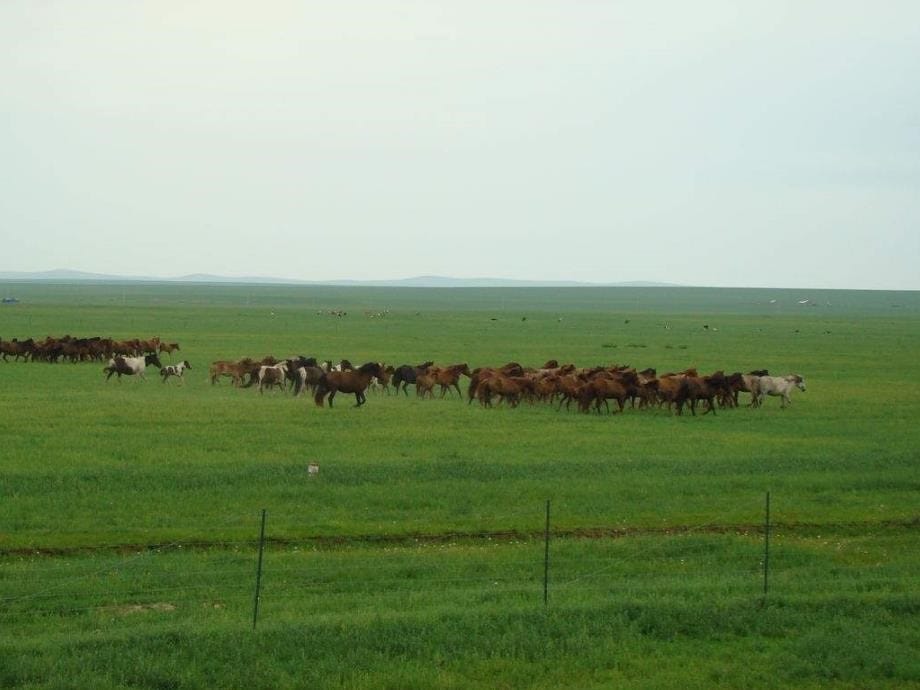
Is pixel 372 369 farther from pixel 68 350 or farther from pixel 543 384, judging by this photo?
pixel 68 350

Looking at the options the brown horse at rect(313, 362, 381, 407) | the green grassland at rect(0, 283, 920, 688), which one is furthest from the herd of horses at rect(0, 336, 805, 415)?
the green grassland at rect(0, 283, 920, 688)

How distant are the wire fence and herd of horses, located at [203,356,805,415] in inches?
577

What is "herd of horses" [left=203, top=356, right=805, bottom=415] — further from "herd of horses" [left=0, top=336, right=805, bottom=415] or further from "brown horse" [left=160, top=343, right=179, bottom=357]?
"brown horse" [left=160, top=343, right=179, bottom=357]

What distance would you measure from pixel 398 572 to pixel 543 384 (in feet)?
60.8

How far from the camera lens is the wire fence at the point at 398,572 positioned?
12.4 meters

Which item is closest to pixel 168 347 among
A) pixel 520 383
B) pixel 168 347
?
pixel 168 347

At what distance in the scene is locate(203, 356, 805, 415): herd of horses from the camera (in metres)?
31.2

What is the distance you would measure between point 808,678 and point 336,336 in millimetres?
57663

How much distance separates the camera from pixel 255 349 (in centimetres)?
5425

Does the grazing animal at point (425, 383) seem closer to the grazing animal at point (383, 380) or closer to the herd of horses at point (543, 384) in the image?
the herd of horses at point (543, 384)

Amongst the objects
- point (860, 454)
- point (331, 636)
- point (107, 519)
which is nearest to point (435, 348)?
point (860, 454)

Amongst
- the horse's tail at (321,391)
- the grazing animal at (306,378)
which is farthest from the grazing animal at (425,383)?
the horse's tail at (321,391)

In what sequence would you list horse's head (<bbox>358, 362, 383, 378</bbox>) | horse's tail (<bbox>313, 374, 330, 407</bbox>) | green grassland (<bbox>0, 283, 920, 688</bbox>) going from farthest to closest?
horse's head (<bbox>358, 362, 383, 378</bbox>)
horse's tail (<bbox>313, 374, 330, 407</bbox>)
green grassland (<bbox>0, 283, 920, 688</bbox>)

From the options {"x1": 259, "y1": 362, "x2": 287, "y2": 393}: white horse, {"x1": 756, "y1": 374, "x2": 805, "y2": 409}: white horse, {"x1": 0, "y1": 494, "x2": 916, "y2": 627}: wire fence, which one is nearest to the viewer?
{"x1": 0, "y1": 494, "x2": 916, "y2": 627}: wire fence
